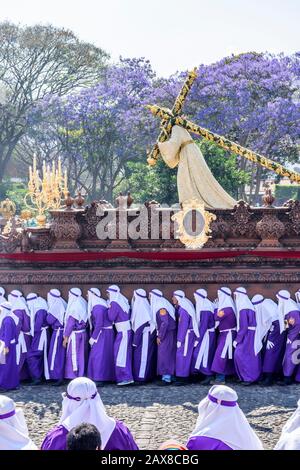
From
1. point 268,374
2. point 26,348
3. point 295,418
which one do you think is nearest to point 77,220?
point 26,348

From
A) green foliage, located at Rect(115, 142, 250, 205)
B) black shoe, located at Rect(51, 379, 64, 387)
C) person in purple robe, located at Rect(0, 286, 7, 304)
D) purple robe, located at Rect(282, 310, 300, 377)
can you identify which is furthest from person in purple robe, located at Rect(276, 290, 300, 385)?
green foliage, located at Rect(115, 142, 250, 205)

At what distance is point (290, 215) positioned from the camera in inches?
436

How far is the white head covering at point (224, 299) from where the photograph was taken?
34.7 feet

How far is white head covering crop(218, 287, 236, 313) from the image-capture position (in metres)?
10.6

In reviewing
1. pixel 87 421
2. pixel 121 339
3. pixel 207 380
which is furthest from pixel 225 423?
pixel 121 339

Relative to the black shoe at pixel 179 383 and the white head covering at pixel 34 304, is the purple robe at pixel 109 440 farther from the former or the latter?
the white head covering at pixel 34 304

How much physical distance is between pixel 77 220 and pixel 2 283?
Answer: 150cm

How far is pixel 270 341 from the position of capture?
10.4 metres

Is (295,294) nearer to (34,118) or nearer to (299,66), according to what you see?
(299,66)

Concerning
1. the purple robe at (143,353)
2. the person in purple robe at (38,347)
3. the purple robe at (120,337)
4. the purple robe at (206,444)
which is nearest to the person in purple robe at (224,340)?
the purple robe at (143,353)

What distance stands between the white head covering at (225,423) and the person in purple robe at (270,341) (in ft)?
15.9

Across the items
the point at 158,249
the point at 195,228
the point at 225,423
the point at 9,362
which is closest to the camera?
the point at 225,423

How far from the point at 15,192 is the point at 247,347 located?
2641 cm

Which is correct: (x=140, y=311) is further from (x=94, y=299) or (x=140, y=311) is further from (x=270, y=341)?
(x=270, y=341)
